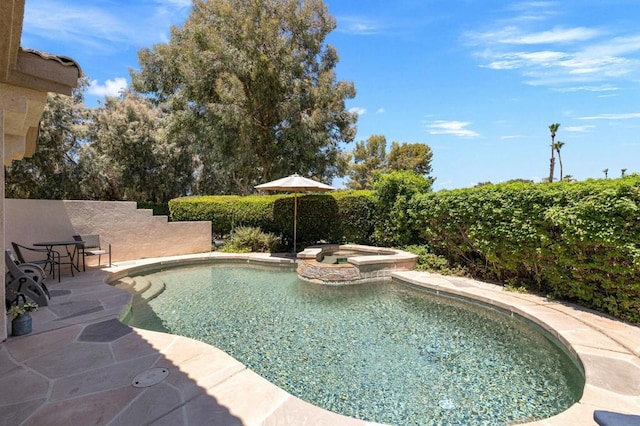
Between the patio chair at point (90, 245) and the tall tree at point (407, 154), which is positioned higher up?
the tall tree at point (407, 154)

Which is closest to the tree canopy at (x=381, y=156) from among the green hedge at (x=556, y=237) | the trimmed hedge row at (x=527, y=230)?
the trimmed hedge row at (x=527, y=230)

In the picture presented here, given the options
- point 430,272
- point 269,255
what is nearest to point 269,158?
point 269,255

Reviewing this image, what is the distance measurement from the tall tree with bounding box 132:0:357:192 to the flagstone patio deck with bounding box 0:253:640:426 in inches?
503

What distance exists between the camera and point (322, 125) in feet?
55.1

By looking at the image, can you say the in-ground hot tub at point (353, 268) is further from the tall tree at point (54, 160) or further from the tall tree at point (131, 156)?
the tall tree at point (131, 156)

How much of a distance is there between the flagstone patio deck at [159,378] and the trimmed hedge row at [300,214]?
7.30 meters

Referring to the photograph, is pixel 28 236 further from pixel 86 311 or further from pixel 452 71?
pixel 452 71

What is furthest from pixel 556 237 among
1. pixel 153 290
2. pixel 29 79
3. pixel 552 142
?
pixel 552 142

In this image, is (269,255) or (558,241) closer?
(558,241)

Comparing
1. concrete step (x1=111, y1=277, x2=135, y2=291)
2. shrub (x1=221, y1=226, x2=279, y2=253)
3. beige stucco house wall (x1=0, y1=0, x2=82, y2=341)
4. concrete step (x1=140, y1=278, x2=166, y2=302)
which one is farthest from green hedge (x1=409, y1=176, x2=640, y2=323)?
concrete step (x1=111, y1=277, x2=135, y2=291)

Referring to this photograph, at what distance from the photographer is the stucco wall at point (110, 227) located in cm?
792

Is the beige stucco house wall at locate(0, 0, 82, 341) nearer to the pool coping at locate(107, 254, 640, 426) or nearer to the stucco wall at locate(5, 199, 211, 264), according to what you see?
the stucco wall at locate(5, 199, 211, 264)

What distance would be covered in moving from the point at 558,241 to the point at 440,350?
133 inches

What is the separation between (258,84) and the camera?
15852 millimetres
